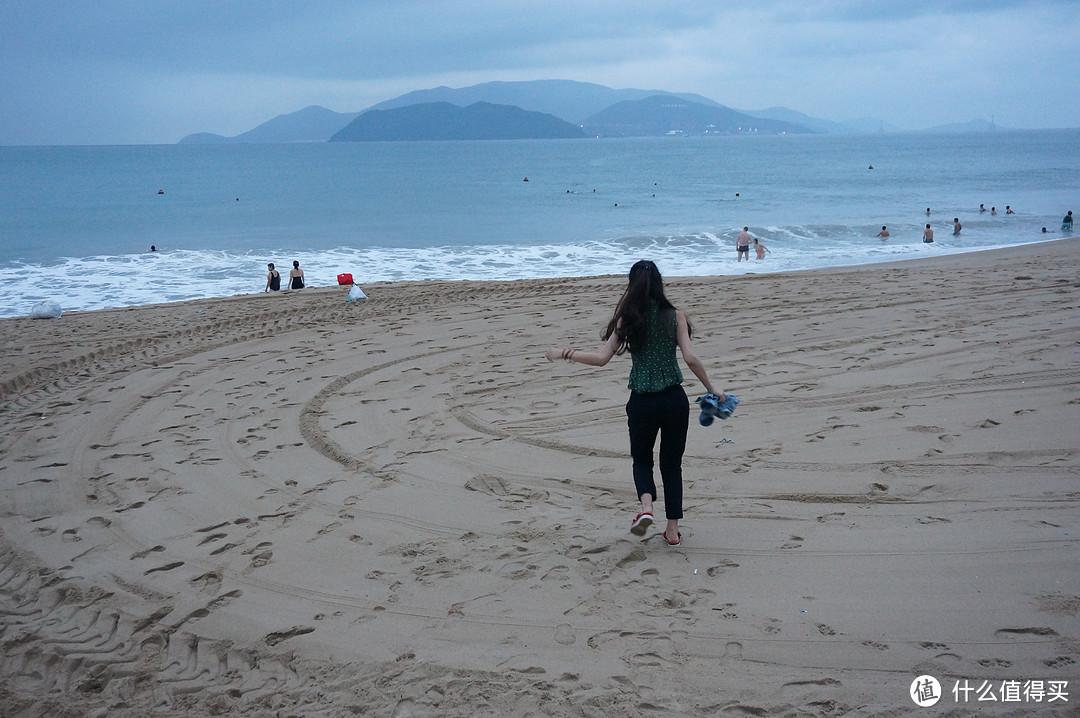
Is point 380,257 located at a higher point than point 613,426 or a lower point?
higher

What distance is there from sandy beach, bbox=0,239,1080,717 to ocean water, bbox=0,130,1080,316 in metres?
11.3

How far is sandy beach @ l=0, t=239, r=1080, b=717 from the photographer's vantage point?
3139 millimetres

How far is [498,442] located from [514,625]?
262 centimetres

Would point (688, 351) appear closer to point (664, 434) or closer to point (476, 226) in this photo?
point (664, 434)

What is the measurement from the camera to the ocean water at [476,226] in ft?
66.9

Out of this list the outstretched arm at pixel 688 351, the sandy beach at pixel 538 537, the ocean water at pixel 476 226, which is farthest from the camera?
the ocean water at pixel 476 226

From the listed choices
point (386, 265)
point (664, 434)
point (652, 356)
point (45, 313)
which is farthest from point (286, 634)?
point (386, 265)

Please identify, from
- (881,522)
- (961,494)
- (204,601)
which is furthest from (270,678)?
(961,494)

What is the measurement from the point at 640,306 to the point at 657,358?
1.00 ft

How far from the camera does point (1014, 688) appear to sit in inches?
112

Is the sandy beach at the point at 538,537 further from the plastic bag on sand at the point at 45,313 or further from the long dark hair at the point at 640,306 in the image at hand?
the plastic bag on sand at the point at 45,313

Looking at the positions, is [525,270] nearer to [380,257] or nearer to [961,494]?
[380,257]

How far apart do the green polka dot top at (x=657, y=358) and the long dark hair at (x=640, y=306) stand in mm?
26
